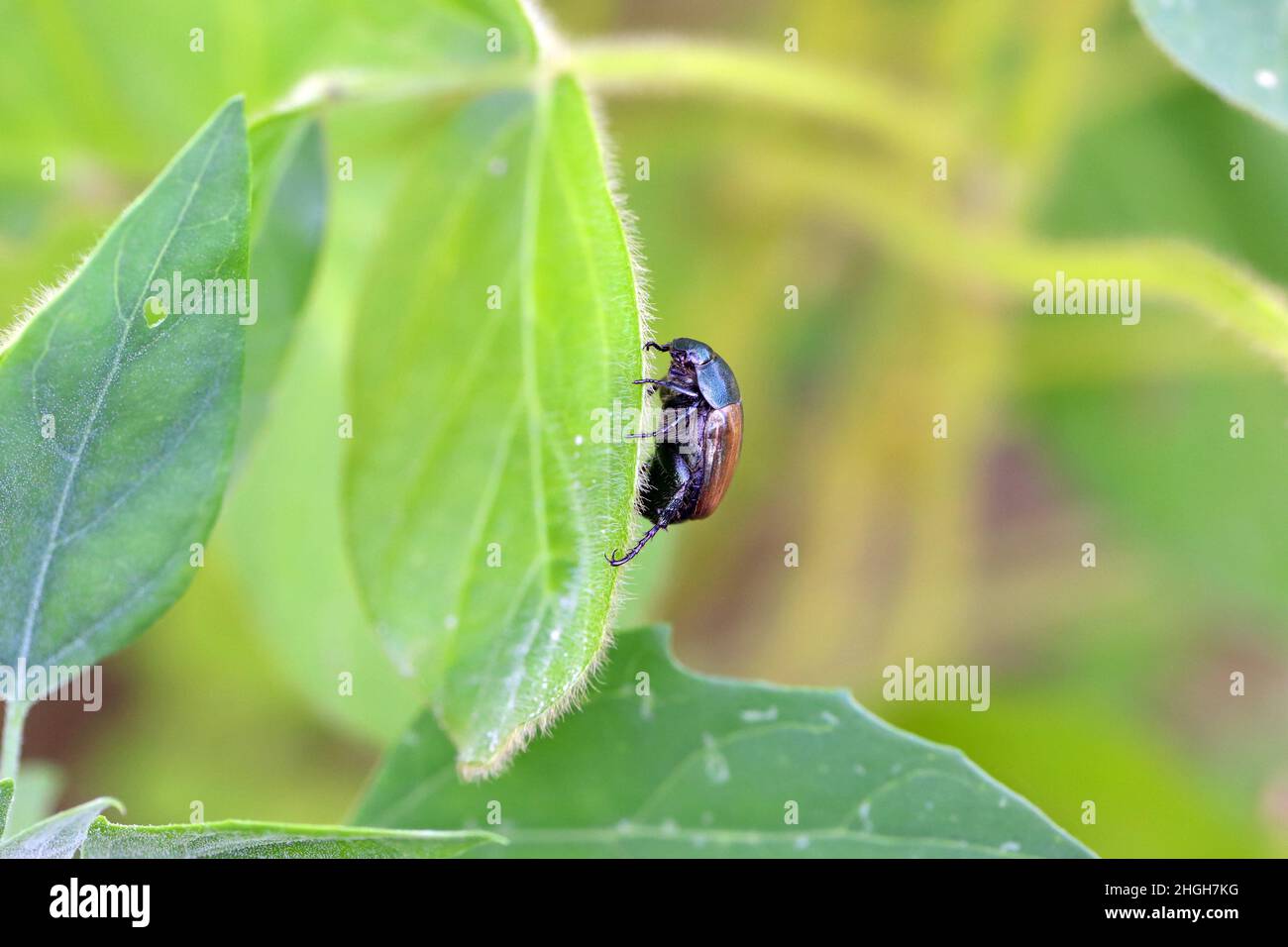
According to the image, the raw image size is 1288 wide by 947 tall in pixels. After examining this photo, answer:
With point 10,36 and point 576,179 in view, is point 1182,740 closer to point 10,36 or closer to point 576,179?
point 576,179

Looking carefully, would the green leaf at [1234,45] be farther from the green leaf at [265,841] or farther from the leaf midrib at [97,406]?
the green leaf at [265,841]

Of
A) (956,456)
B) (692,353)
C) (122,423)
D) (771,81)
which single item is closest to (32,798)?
(122,423)

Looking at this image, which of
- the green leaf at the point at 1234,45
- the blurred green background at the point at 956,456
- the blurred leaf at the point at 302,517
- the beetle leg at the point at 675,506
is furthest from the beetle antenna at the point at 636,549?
the blurred green background at the point at 956,456

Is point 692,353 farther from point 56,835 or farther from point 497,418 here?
point 56,835

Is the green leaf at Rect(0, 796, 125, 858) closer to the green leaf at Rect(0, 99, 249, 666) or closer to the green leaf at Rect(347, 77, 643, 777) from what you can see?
the green leaf at Rect(0, 99, 249, 666)

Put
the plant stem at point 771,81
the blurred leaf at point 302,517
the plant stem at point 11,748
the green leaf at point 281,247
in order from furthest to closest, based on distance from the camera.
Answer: the blurred leaf at point 302,517, the plant stem at point 771,81, the green leaf at point 281,247, the plant stem at point 11,748
